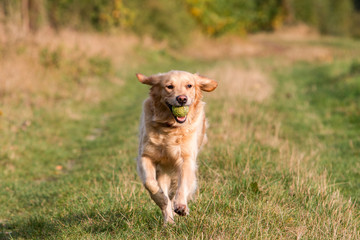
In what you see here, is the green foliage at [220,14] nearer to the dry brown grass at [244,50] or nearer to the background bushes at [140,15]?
the background bushes at [140,15]

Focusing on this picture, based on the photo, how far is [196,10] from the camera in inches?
1092

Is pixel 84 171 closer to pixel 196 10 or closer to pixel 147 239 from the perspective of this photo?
pixel 147 239

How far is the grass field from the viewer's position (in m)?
3.64

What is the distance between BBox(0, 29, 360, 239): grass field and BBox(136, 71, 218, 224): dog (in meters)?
0.27

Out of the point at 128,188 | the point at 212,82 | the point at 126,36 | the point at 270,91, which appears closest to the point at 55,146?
the point at 128,188

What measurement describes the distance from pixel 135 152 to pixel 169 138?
2.57 m

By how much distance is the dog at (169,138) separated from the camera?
367cm

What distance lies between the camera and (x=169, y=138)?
382cm

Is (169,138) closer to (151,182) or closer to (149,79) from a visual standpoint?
(151,182)

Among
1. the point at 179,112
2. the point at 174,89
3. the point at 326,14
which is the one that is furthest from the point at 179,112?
the point at 326,14

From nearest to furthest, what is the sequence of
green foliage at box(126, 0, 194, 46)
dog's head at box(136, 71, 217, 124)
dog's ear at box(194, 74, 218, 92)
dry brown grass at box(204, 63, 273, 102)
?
dog's head at box(136, 71, 217, 124), dog's ear at box(194, 74, 218, 92), dry brown grass at box(204, 63, 273, 102), green foliage at box(126, 0, 194, 46)

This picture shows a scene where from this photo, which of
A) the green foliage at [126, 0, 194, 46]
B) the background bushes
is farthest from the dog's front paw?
the green foliage at [126, 0, 194, 46]

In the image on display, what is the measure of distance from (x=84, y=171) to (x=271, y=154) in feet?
8.63

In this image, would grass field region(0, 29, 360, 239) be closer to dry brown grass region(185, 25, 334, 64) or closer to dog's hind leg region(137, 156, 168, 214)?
dog's hind leg region(137, 156, 168, 214)
